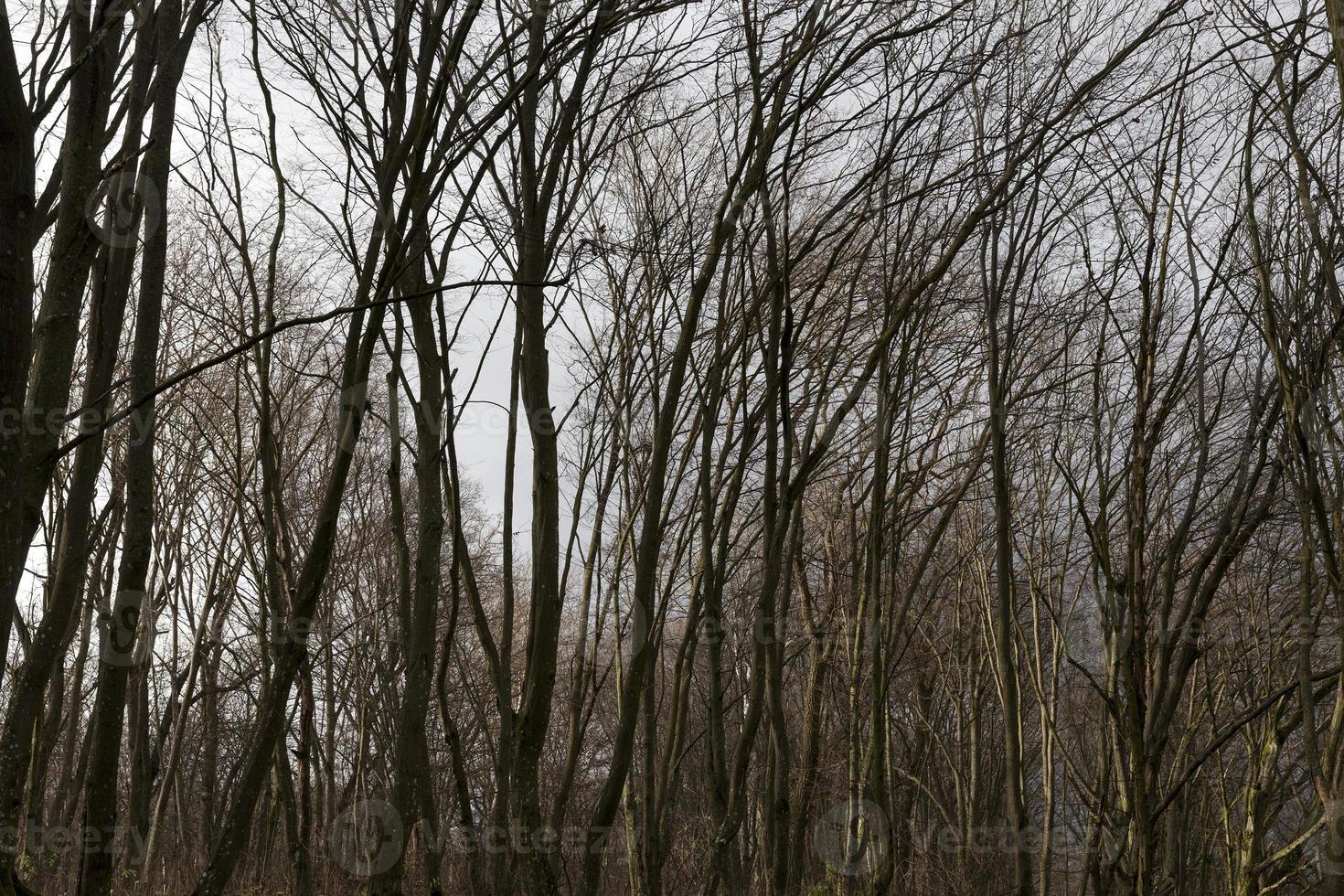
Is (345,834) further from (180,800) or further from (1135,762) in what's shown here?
(1135,762)

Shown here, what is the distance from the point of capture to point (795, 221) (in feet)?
21.4

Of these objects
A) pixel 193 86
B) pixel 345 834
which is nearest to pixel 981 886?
pixel 345 834

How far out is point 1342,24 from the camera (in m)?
1.67

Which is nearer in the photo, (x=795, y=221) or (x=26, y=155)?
(x=26, y=155)

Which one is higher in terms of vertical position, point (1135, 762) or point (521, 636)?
point (521, 636)

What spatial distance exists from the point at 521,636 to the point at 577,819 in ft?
20.9

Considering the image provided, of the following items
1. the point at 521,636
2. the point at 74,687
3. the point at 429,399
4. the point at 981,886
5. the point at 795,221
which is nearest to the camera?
the point at 429,399

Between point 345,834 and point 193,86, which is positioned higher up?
point 193,86

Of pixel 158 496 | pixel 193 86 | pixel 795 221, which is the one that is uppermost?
pixel 795 221

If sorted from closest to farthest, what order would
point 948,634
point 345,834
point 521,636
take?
1. point 345,834
2. point 948,634
3. point 521,636

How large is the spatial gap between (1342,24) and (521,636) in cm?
1704

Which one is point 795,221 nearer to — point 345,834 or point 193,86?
point 193,86

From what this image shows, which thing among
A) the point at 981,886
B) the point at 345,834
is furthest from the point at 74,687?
the point at 981,886

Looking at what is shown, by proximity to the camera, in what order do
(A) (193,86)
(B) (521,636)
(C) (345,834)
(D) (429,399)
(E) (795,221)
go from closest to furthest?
(D) (429,399) → (A) (193,86) → (E) (795,221) → (C) (345,834) → (B) (521,636)
